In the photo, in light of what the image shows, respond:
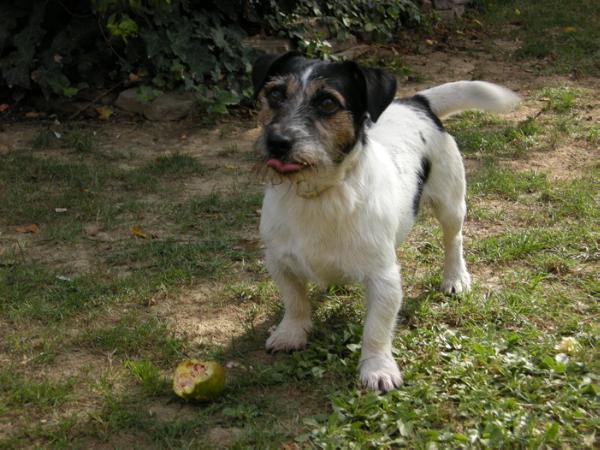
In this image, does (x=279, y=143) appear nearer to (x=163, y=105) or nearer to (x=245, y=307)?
(x=245, y=307)

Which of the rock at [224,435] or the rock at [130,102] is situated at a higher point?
the rock at [224,435]

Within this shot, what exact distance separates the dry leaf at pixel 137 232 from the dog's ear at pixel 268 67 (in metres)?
2.06

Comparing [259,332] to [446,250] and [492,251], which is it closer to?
[446,250]

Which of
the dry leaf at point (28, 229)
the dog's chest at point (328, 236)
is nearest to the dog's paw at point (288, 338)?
the dog's chest at point (328, 236)

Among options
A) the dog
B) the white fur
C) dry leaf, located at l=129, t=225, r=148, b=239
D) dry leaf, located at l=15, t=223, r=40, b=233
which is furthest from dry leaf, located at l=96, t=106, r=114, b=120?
the white fur

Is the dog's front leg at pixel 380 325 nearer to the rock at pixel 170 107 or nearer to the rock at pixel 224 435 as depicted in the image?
the rock at pixel 224 435

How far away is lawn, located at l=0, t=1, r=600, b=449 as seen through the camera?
3.42m

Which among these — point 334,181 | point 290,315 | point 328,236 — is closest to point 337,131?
point 334,181

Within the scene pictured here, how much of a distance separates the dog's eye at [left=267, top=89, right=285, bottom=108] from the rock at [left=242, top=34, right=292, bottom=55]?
514 cm

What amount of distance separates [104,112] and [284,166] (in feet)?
17.4

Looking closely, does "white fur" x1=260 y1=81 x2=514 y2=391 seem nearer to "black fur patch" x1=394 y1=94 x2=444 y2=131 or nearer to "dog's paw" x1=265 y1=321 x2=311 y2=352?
"dog's paw" x1=265 y1=321 x2=311 y2=352

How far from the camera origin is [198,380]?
11.6 ft

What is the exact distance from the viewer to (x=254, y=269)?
5.10 m

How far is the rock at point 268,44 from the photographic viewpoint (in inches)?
347
